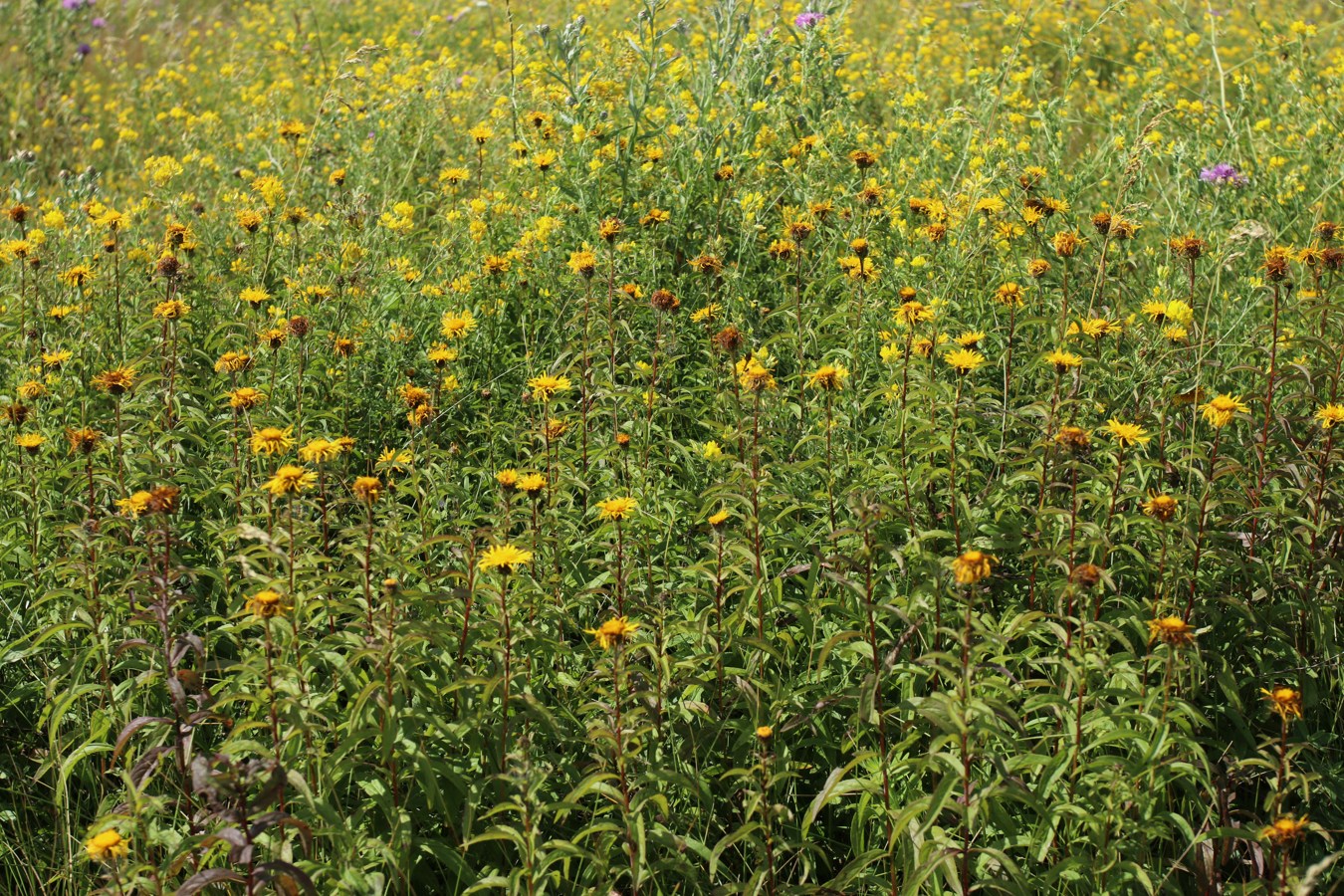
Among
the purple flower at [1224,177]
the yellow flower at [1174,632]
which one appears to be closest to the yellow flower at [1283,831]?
the yellow flower at [1174,632]

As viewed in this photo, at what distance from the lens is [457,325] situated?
11.6ft

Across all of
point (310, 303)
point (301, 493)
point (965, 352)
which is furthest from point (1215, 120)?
point (301, 493)

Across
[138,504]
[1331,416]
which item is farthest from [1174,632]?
[138,504]

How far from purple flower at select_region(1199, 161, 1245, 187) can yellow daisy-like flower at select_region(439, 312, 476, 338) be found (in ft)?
8.65

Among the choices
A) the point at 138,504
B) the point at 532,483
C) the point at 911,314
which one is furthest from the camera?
the point at 911,314

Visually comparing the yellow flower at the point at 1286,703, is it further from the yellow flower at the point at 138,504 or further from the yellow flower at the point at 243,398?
the yellow flower at the point at 243,398

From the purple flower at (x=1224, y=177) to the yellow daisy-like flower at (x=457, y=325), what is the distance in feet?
8.65

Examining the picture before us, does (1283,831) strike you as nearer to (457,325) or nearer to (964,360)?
(964,360)

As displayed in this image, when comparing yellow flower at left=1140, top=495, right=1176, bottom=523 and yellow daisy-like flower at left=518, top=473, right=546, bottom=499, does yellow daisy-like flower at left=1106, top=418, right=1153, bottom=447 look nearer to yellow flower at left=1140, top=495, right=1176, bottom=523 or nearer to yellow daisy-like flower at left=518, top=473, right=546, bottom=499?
yellow flower at left=1140, top=495, right=1176, bottom=523

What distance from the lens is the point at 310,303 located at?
3.78m

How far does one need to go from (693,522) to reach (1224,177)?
8.40 feet

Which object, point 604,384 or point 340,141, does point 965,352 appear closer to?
point 604,384

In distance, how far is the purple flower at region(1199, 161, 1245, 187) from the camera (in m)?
4.37

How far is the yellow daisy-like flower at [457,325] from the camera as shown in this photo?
3.54 m
